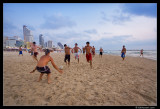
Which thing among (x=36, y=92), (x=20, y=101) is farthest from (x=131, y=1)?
(x=20, y=101)

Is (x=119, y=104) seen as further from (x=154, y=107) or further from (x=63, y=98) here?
(x=63, y=98)

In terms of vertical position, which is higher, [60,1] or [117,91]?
[60,1]

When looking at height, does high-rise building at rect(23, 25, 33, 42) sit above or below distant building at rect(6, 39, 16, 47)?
above

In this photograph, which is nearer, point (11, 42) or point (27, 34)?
point (11, 42)

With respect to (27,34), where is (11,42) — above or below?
below

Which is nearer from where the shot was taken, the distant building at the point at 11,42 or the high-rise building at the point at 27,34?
the distant building at the point at 11,42

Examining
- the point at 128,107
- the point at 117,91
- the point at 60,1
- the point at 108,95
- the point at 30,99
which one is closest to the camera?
the point at 128,107

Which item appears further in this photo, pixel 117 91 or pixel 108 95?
pixel 117 91

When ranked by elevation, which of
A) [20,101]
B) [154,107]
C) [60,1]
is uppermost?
[60,1]

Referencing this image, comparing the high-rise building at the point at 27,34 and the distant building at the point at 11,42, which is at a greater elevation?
the high-rise building at the point at 27,34

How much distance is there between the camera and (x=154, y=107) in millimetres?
2021

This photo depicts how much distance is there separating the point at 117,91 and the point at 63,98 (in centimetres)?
181

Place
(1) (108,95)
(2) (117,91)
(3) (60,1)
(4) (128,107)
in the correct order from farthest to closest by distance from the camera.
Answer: (3) (60,1) → (2) (117,91) → (1) (108,95) → (4) (128,107)

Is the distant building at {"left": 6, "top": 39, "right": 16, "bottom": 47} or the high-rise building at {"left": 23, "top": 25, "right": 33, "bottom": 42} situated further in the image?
the high-rise building at {"left": 23, "top": 25, "right": 33, "bottom": 42}
